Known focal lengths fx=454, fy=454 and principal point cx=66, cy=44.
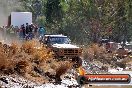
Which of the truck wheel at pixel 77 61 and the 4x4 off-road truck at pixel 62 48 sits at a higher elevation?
the 4x4 off-road truck at pixel 62 48

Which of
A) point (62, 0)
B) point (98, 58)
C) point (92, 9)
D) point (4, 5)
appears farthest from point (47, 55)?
point (4, 5)

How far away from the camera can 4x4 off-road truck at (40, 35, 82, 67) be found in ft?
93.3

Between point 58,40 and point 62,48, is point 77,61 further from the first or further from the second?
point 58,40

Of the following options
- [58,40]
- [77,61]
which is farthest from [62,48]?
[77,61]

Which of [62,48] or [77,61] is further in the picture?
[77,61]

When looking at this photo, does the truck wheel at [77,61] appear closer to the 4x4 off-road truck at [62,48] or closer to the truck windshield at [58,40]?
the 4x4 off-road truck at [62,48]

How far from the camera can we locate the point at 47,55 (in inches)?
993

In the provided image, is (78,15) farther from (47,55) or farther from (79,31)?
(47,55)

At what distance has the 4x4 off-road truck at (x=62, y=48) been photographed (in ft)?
93.3

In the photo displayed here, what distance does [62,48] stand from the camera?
92.7 feet

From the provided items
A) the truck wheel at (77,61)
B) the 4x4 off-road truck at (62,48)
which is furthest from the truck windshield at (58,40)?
the truck wheel at (77,61)

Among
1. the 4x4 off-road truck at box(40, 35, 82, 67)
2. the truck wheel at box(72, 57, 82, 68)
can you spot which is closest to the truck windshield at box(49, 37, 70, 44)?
the 4x4 off-road truck at box(40, 35, 82, 67)

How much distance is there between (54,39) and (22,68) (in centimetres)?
827

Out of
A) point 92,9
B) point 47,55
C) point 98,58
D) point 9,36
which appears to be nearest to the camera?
point 47,55
